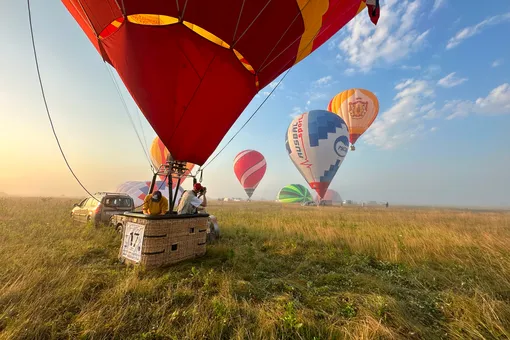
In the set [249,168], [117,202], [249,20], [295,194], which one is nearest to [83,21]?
[249,20]

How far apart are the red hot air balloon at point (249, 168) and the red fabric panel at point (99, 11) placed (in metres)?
46.6

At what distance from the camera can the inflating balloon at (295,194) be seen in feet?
217

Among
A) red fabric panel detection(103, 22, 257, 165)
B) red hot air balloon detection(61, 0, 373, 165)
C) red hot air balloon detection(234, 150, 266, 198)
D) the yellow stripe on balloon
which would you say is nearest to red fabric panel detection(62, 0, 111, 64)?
red hot air balloon detection(61, 0, 373, 165)

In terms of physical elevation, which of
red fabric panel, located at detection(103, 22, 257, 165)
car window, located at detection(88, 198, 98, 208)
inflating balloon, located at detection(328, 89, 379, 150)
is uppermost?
inflating balloon, located at detection(328, 89, 379, 150)

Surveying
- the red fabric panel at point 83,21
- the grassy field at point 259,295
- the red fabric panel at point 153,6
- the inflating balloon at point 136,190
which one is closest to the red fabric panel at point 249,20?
the red fabric panel at point 153,6

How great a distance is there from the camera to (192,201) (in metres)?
6.03

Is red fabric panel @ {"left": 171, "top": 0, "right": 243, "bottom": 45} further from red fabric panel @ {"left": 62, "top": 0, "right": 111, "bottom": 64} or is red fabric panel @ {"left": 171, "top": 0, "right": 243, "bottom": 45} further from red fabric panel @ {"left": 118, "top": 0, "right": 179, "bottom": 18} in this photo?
red fabric panel @ {"left": 62, "top": 0, "right": 111, "bottom": 64}

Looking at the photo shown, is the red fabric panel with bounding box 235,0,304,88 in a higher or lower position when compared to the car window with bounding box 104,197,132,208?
higher

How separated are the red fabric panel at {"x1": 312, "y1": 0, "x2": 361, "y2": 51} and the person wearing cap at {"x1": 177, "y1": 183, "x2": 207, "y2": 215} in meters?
4.89

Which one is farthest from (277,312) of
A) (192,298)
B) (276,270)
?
(276,270)

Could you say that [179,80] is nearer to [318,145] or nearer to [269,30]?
[269,30]

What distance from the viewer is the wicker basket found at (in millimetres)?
4703

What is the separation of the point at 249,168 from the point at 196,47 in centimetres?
4664

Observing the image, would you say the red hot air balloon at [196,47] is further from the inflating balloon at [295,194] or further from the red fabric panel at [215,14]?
the inflating balloon at [295,194]
